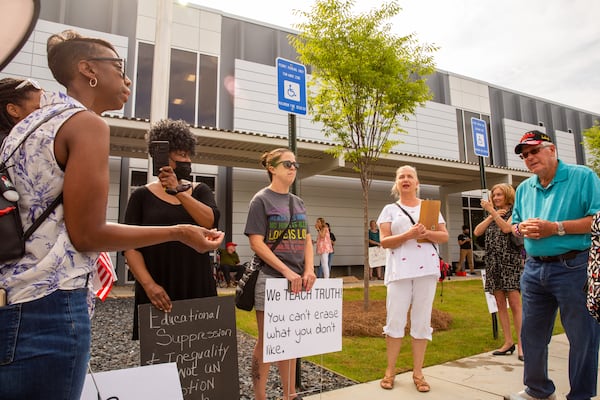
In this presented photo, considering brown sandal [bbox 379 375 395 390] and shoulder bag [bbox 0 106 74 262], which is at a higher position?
shoulder bag [bbox 0 106 74 262]

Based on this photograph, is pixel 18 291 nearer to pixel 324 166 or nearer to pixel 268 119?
pixel 324 166

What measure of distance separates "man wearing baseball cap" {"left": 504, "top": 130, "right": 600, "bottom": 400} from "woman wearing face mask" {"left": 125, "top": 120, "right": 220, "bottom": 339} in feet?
8.51

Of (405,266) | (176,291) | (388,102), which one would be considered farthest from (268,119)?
(176,291)

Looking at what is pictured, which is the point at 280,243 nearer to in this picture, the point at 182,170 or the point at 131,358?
the point at 182,170

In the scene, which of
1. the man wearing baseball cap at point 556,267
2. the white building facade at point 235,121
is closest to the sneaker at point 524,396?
the man wearing baseball cap at point 556,267

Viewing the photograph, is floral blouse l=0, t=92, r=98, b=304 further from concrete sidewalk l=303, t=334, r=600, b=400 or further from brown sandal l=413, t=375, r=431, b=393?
brown sandal l=413, t=375, r=431, b=393

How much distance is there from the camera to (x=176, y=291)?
8.91 ft

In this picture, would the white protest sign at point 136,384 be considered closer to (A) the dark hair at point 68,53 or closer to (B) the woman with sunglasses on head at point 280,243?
(B) the woman with sunglasses on head at point 280,243

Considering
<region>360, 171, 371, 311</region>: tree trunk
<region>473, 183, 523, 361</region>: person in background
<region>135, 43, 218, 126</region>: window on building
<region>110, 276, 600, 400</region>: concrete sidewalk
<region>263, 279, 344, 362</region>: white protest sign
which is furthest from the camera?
<region>135, 43, 218, 126</region>: window on building

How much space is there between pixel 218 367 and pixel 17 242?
1939 mm

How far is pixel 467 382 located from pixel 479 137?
10.9ft

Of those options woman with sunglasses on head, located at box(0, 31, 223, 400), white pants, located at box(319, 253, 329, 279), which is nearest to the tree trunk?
white pants, located at box(319, 253, 329, 279)

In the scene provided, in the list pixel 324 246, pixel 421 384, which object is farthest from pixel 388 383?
pixel 324 246

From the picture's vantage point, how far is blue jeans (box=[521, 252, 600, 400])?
119 inches
